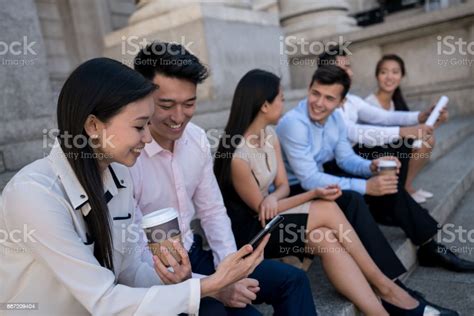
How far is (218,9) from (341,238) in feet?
11.5

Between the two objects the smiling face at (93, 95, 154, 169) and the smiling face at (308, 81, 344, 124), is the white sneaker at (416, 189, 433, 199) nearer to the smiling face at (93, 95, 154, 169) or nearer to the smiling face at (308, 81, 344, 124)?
the smiling face at (308, 81, 344, 124)

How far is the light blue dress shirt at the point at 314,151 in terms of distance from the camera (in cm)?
283

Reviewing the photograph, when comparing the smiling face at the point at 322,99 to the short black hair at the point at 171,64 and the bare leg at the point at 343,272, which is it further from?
the short black hair at the point at 171,64

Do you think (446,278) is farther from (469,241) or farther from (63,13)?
(63,13)

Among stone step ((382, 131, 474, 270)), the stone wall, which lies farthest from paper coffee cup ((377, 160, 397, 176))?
the stone wall

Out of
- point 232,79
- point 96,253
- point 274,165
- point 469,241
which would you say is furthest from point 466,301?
point 232,79

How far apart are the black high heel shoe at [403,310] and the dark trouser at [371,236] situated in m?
0.17

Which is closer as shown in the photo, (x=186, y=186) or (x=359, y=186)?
(x=186, y=186)

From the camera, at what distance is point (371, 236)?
94.5 inches

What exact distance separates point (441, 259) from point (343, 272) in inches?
43.4

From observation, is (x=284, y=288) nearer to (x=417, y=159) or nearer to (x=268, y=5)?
(x=417, y=159)

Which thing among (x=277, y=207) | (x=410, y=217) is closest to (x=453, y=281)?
(x=410, y=217)

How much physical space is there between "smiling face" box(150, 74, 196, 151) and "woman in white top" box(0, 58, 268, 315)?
0.51m

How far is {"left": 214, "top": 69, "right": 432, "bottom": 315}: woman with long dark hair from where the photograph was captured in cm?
218
